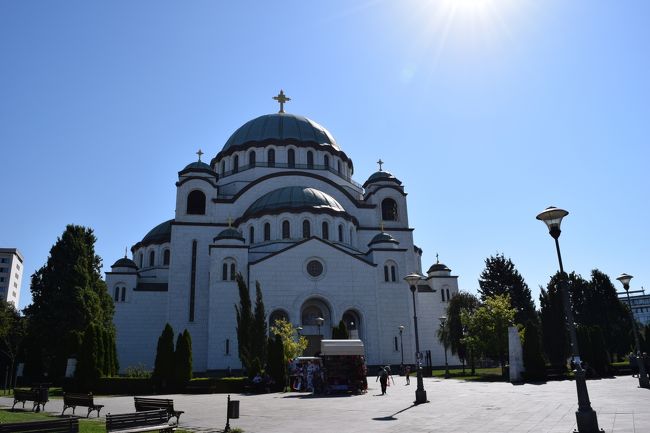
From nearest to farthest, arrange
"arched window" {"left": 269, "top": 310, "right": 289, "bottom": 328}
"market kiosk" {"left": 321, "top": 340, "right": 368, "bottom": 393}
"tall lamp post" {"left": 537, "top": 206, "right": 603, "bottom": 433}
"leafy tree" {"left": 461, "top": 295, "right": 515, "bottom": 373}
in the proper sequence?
"tall lamp post" {"left": 537, "top": 206, "right": 603, "bottom": 433} < "market kiosk" {"left": 321, "top": 340, "right": 368, "bottom": 393} < "leafy tree" {"left": 461, "top": 295, "right": 515, "bottom": 373} < "arched window" {"left": 269, "top": 310, "right": 289, "bottom": 328}

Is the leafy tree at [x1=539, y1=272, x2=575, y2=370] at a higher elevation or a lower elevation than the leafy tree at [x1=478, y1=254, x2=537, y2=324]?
lower

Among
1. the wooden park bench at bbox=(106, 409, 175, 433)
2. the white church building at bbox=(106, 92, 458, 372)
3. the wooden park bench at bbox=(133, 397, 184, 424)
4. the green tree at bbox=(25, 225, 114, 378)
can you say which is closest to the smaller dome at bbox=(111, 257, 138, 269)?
the white church building at bbox=(106, 92, 458, 372)

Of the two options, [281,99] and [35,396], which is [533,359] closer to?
[35,396]

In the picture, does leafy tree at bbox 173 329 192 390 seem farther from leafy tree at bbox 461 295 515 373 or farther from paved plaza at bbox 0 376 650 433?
leafy tree at bbox 461 295 515 373

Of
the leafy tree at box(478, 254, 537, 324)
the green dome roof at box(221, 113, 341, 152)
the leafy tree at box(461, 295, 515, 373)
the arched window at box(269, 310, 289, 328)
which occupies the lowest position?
the leafy tree at box(461, 295, 515, 373)

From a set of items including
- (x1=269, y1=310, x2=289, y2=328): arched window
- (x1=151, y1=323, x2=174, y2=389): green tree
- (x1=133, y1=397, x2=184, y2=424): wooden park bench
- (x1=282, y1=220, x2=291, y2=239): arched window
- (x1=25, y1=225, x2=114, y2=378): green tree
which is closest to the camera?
(x1=133, y1=397, x2=184, y2=424): wooden park bench

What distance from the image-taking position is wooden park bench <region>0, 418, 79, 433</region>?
728cm

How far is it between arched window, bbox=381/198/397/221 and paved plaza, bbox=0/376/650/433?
93.0 feet

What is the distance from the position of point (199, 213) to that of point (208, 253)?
418 centimetres

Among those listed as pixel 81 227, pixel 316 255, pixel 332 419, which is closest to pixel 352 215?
pixel 316 255

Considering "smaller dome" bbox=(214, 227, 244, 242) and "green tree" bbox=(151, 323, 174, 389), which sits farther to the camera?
"smaller dome" bbox=(214, 227, 244, 242)

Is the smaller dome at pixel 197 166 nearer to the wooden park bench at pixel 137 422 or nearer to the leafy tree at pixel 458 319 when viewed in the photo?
the leafy tree at pixel 458 319

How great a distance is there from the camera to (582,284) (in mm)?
55312

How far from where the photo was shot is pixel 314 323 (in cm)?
3662
